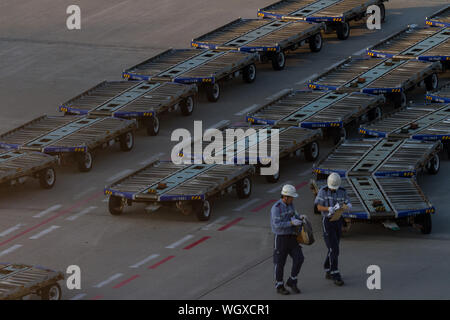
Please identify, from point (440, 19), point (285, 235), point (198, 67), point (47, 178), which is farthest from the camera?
point (440, 19)

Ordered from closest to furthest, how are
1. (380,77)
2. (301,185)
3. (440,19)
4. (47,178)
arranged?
(301,185), (47,178), (380,77), (440,19)

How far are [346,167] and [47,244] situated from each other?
324 inches

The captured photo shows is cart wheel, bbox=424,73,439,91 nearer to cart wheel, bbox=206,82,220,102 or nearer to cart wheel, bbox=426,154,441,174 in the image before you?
cart wheel, bbox=206,82,220,102

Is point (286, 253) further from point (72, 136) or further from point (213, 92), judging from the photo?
point (213, 92)

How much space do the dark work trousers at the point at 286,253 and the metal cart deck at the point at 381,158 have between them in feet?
23.2

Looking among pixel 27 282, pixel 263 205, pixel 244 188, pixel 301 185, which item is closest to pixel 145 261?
pixel 27 282

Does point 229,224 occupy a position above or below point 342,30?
below

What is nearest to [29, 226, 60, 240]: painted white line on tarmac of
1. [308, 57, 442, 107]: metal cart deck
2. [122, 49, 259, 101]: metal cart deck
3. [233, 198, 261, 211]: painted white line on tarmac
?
[233, 198, 261, 211]: painted white line on tarmac

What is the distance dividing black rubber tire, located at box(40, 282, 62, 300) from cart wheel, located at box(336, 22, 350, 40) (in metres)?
25.8

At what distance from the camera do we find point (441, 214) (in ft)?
109

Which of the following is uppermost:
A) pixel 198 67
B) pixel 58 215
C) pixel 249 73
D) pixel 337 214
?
pixel 198 67

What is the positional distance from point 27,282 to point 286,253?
5.40m

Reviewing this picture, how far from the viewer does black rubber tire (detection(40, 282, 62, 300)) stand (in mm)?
27547

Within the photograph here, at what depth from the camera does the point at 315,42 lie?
5000 cm
